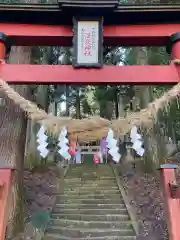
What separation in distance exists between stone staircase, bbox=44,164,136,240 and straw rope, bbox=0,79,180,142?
329 centimetres

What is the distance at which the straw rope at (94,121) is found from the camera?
3.92 m

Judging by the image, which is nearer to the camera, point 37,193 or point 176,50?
point 176,50

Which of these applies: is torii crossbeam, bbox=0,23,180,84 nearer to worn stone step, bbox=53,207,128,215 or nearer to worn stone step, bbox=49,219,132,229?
worn stone step, bbox=49,219,132,229

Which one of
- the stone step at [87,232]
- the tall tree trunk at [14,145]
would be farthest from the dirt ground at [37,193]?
the stone step at [87,232]

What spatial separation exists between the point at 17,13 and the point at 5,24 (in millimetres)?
272

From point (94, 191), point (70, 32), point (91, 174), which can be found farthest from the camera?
point (91, 174)

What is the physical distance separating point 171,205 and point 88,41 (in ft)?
8.96

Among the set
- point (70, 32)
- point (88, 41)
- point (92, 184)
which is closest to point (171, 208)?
point (88, 41)

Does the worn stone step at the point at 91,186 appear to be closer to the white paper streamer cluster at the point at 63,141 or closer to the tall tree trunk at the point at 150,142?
the tall tree trunk at the point at 150,142

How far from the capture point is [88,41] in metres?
4.52

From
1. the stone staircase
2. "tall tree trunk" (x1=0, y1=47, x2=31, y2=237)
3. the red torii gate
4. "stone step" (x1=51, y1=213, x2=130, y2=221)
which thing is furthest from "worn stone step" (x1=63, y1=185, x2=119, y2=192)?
the red torii gate

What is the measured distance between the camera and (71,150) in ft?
13.8

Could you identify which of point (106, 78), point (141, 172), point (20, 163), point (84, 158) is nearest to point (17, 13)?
point (106, 78)

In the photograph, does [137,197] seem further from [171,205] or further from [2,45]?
[2,45]
